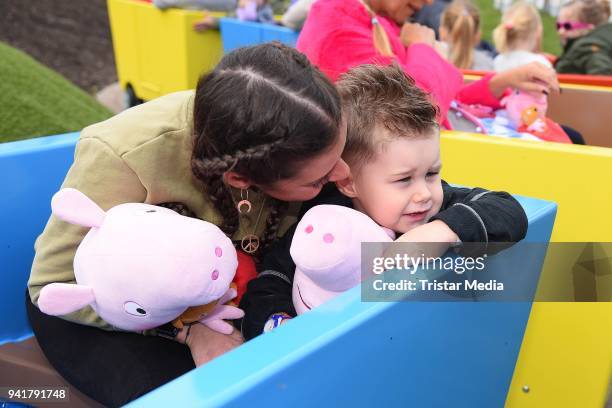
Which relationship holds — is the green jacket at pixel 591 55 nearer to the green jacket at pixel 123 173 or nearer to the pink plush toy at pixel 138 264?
the green jacket at pixel 123 173

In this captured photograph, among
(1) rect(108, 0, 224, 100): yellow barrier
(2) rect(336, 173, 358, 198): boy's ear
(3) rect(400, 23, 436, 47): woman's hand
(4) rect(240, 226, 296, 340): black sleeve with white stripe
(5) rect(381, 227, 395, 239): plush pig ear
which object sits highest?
(3) rect(400, 23, 436, 47): woman's hand

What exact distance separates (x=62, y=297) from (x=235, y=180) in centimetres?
29

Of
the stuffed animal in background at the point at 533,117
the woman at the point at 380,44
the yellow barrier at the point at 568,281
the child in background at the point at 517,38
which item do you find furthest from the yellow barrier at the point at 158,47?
the yellow barrier at the point at 568,281

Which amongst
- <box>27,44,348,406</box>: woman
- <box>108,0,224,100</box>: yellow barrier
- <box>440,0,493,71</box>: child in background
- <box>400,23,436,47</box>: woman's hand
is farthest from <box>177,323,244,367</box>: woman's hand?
<box>440,0,493,71</box>: child in background

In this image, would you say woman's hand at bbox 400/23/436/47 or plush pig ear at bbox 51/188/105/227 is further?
woman's hand at bbox 400/23/436/47

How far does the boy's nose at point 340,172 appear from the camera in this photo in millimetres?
976

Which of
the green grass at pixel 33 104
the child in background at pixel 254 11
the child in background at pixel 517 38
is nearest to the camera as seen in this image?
the green grass at pixel 33 104

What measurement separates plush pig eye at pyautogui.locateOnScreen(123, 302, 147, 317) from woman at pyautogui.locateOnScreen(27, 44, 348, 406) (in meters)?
0.13

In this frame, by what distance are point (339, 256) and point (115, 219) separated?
1.00 ft

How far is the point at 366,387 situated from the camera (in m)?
0.73

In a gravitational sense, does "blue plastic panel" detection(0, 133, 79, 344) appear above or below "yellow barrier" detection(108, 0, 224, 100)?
above

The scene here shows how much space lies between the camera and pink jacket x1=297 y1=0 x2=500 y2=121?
1.54 metres

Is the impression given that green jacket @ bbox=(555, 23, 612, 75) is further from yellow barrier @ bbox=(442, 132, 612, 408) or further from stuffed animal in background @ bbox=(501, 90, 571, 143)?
yellow barrier @ bbox=(442, 132, 612, 408)

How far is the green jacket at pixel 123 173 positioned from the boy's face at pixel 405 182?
0.92 feet
